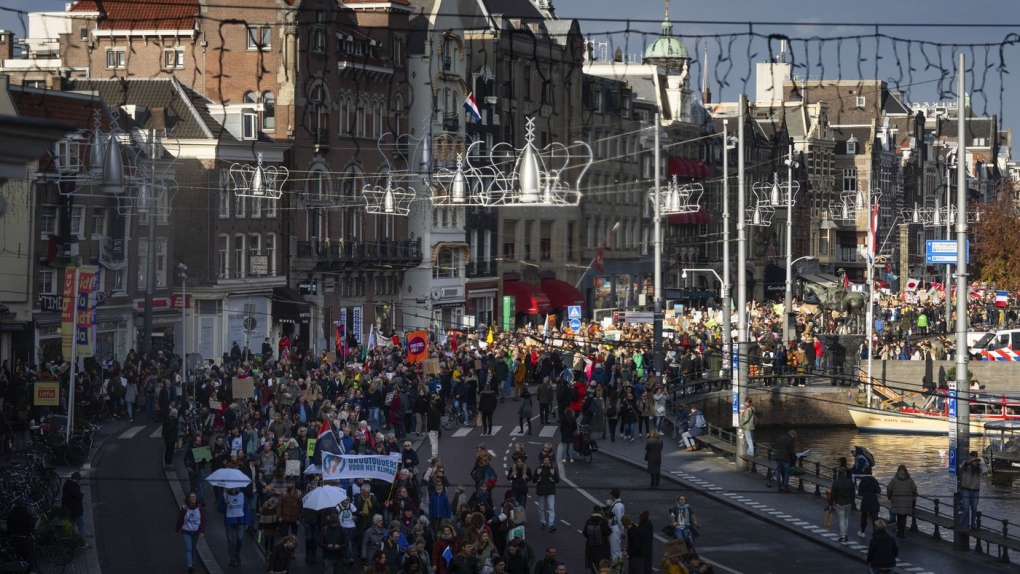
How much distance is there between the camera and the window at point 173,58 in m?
58.8

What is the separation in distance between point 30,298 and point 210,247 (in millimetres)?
9652

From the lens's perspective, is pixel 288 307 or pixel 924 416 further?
pixel 288 307

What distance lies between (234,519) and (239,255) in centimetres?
3438

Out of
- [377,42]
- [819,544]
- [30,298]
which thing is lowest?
[819,544]

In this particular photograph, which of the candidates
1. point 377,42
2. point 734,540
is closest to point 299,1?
point 377,42

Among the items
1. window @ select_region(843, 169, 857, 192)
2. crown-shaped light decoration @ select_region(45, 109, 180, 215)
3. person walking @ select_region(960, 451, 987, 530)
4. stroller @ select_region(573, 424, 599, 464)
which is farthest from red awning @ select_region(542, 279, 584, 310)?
window @ select_region(843, 169, 857, 192)

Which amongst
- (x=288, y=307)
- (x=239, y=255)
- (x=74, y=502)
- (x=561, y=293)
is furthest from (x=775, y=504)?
(x=561, y=293)

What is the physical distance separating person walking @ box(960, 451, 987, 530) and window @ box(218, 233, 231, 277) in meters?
33.8

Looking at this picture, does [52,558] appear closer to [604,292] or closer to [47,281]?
[47,281]

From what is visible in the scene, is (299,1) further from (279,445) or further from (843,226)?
(843,226)

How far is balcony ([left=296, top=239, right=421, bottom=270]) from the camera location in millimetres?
62562

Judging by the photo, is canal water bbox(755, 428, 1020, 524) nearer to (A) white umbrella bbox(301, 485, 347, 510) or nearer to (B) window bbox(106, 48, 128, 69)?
(A) white umbrella bbox(301, 485, 347, 510)

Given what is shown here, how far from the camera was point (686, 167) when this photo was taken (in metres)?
94.4

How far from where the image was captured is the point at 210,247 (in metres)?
56.9
